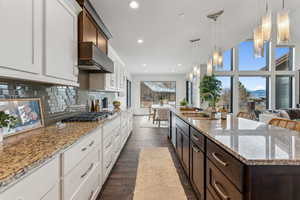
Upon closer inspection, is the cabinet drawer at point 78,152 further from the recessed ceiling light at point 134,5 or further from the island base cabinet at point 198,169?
the recessed ceiling light at point 134,5

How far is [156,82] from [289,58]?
6861 millimetres

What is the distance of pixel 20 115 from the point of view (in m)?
1.53

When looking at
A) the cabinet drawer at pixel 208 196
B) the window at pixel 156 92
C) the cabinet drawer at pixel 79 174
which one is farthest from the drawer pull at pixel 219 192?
the window at pixel 156 92

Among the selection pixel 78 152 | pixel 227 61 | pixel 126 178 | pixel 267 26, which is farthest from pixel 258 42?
pixel 227 61

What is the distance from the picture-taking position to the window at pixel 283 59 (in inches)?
301

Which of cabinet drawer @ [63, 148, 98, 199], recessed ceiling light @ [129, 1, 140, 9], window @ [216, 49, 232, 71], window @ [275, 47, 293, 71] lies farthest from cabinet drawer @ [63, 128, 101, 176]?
window @ [275, 47, 293, 71]

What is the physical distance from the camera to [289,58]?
7.70 metres

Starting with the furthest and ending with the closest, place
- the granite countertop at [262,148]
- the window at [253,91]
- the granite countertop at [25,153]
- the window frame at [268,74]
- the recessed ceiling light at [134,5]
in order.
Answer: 1. the window at [253,91]
2. the window frame at [268,74]
3. the recessed ceiling light at [134,5]
4. the granite countertop at [262,148]
5. the granite countertop at [25,153]

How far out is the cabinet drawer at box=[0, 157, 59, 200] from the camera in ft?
2.43

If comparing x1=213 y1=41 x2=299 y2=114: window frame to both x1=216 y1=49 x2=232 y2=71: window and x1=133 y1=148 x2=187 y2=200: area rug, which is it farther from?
x1=133 y1=148 x2=187 y2=200: area rug

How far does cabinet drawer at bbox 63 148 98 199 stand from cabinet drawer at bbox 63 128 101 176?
5 cm

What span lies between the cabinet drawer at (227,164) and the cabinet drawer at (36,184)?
1121 mm

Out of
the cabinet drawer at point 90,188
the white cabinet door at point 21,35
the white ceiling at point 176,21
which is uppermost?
the white ceiling at point 176,21

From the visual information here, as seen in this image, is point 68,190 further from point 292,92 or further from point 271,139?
point 292,92
